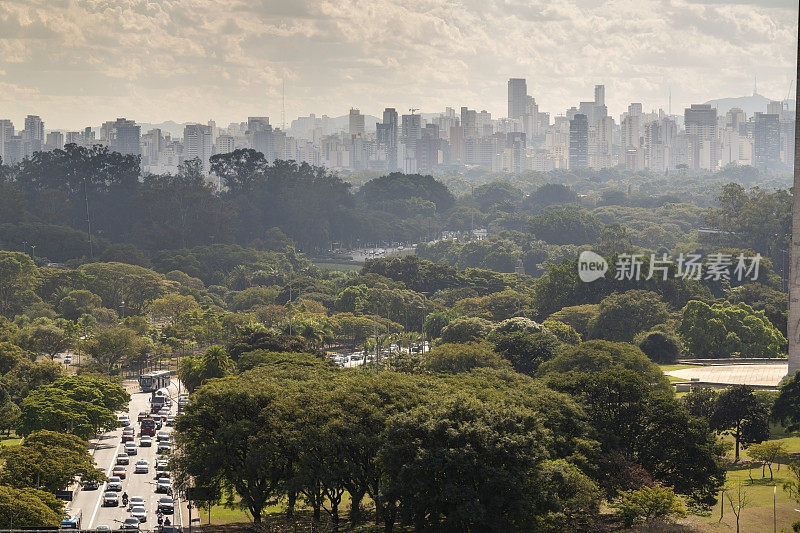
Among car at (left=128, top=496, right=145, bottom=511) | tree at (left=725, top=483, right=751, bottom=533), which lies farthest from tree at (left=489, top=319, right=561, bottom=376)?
car at (left=128, top=496, right=145, bottom=511)

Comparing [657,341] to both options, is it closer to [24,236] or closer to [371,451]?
[371,451]

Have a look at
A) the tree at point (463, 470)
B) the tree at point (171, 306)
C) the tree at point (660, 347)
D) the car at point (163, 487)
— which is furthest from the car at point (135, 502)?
the tree at point (171, 306)

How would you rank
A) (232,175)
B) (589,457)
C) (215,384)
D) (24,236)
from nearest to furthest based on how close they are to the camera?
(589,457), (215,384), (24,236), (232,175)

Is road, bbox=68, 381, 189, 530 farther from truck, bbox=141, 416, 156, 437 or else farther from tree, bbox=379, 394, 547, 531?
tree, bbox=379, 394, 547, 531

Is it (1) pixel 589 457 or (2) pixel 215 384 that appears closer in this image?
(1) pixel 589 457

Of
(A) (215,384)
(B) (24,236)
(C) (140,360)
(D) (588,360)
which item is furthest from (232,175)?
(A) (215,384)
